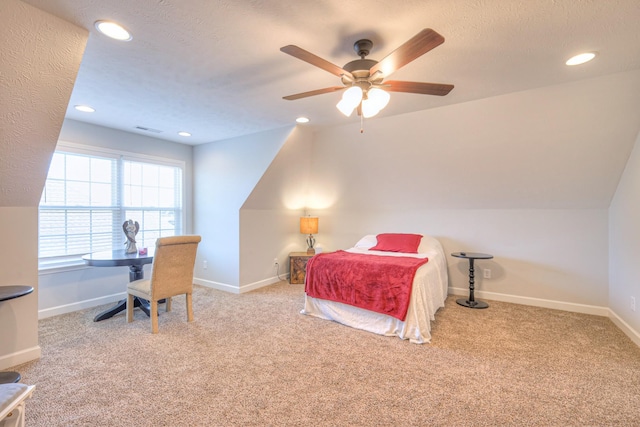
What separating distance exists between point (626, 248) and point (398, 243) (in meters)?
2.33

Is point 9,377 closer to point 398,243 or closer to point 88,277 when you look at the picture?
point 88,277

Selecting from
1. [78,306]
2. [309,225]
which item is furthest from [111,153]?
[309,225]

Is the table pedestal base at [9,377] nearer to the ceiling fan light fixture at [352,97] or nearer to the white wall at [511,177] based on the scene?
the ceiling fan light fixture at [352,97]

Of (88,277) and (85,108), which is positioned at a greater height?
(85,108)

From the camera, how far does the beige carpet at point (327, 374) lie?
1.78 metres

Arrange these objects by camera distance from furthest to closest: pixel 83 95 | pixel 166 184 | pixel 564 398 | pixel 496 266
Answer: pixel 166 184
pixel 496 266
pixel 83 95
pixel 564 398

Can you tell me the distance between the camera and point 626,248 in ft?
9.64

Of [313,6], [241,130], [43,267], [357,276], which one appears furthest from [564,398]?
[43,267]

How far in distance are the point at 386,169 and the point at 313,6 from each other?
2.83m

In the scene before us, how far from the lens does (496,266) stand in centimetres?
399

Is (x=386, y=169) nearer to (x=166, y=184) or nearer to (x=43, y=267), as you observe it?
(x=166, y=184)

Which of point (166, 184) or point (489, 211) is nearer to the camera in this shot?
point (489, 211)

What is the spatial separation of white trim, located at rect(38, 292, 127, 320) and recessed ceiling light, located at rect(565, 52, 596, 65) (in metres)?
5.54

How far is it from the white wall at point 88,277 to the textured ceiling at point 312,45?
2.76 ft
